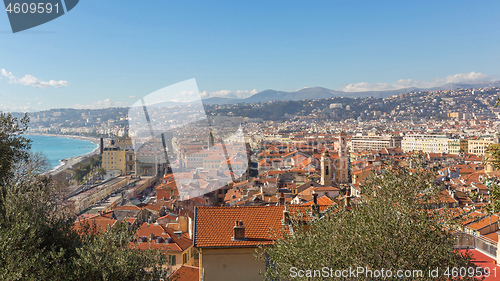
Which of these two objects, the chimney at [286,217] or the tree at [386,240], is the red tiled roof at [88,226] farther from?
the chimney at [286,217]

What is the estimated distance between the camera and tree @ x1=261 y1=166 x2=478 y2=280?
122 inches

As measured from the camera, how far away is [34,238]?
11.5ft

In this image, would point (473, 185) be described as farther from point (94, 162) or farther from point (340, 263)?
point (94, 162)

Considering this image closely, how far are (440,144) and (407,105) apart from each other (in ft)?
330

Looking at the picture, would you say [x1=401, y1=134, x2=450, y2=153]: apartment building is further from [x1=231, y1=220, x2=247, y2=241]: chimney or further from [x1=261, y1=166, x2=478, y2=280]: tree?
[x1=261, y1=166, x2=478, y2=280]: tree

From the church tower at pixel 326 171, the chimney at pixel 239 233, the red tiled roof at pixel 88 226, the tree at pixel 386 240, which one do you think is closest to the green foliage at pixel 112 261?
the red tiled roof at pixel 88 226

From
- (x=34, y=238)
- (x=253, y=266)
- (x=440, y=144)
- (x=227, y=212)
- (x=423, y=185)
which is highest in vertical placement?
(x=423, y=185)

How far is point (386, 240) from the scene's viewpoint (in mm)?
3100

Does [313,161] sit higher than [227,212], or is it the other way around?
[227,212]

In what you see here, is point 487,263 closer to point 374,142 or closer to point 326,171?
point 326,171

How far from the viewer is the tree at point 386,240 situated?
3.11 meters

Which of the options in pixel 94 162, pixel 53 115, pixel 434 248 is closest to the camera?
pixel 434 248

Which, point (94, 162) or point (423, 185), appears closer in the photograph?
point (423, 185)

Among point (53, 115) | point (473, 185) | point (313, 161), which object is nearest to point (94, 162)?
point (313, 161)
